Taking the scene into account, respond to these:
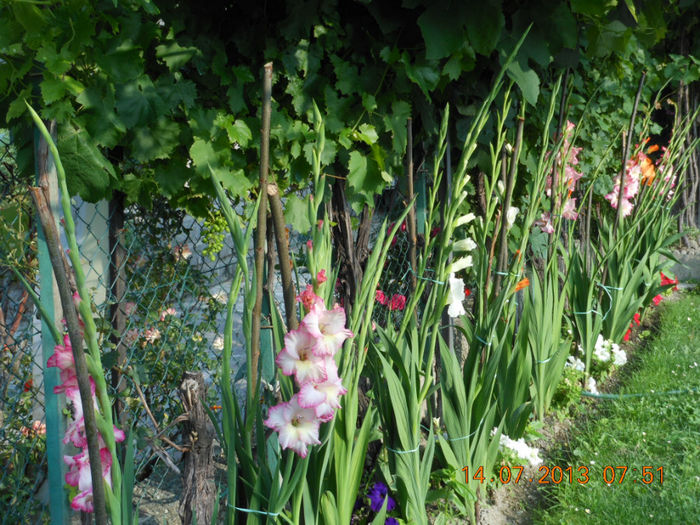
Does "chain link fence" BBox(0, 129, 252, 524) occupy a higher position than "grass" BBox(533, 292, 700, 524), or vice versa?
"chain link fence" BBox(0, 129, 252, 524)

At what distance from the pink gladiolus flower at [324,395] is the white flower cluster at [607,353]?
2.50m

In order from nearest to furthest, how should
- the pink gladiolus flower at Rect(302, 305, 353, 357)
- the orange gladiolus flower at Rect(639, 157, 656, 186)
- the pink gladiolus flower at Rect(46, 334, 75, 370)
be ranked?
1. the pink gladiolus flower at Rect(46, 334, 75, 370)
2. the pink gladiolus flower at Rect(302, 305, 353, 357)
3. the orange gladiolus flower at Rect(639, 157, 656, 186)

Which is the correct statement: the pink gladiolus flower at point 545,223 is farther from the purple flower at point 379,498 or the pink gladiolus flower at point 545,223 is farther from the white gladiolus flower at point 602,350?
the purple flower at point 379,498

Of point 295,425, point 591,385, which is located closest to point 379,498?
point 295,425

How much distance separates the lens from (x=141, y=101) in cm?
153

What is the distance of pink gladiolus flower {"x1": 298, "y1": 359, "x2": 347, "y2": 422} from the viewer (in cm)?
111

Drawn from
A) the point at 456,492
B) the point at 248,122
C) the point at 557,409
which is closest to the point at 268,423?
the point at 248,122

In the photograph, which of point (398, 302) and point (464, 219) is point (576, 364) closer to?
point (398, 302)

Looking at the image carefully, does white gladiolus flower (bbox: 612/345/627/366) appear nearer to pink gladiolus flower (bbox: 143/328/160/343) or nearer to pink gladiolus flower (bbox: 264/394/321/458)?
pink gladiolus flower (bbox: 143/328/160/343)

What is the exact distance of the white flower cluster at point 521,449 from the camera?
7.61ft

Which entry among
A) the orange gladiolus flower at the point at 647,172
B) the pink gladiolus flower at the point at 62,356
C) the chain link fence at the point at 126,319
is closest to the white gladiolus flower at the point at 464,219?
the chain link fence at the point at 126,319

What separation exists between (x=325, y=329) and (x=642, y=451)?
75.8 inches

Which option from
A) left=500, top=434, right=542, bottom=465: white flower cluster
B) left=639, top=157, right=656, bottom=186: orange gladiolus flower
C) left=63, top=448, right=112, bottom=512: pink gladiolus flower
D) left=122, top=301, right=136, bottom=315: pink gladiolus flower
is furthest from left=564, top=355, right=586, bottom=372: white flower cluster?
left=63, top=448, right=112, bottom=512: pink gladiolus flower

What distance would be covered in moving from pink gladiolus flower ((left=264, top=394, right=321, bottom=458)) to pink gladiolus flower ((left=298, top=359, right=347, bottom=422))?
3 centimetres
